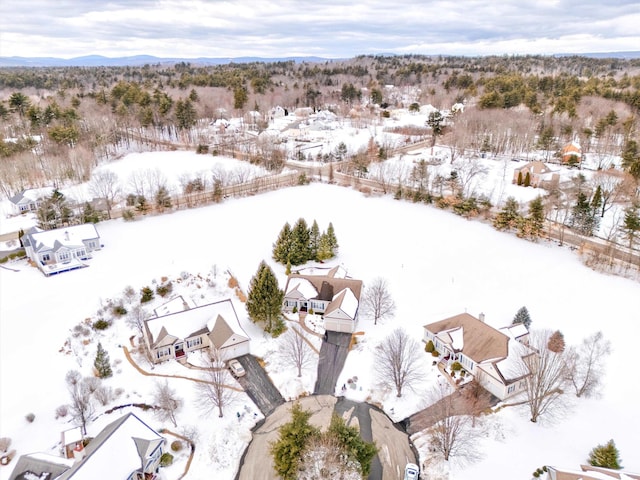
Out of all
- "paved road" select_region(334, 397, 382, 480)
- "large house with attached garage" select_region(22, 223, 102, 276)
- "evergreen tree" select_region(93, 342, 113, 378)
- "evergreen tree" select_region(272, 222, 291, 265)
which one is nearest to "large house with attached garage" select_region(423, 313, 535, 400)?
"paved road" select_region(334, 397, 382, 480)

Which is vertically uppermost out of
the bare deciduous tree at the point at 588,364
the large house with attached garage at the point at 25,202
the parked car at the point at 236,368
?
the large house with attached garage at the point at 25,202

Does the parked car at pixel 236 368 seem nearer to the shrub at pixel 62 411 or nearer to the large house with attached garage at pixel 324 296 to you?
the large house with attached garage at pixel 324 296

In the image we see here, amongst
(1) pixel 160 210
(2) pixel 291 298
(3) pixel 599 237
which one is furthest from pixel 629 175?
(1) pixel 160 210

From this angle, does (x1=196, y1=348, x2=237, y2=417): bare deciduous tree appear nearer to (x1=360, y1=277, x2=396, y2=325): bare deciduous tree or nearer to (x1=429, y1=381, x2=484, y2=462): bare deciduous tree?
(x1=360, y1=277, x2=396, y2=325): bare deciduous tree

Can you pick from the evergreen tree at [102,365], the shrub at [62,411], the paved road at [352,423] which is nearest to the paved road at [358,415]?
the paved road at [352,423]

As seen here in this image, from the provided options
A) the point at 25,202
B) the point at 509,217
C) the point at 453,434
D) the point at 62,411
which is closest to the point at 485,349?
the point at 453,434
